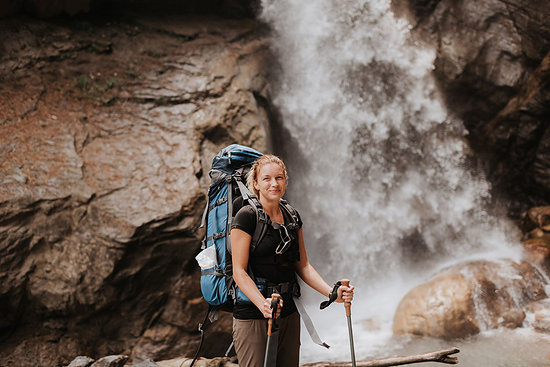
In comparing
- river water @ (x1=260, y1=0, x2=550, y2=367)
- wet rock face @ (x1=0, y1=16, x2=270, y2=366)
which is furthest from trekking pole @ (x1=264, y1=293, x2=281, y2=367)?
river water @ (x1=260, y1=0, x2=550, y2=367)

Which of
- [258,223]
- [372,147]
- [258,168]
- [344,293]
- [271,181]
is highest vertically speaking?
[372,147]

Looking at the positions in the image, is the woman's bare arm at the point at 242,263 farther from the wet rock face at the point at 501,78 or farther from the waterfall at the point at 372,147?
the wet rock face at the point at 501,78

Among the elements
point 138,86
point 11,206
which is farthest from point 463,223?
point 11,206

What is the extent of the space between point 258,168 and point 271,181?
0.13 m

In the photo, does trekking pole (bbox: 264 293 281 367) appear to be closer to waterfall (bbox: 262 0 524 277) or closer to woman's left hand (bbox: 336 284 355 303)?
woman's left hand (bbox: 336 284 355 303)

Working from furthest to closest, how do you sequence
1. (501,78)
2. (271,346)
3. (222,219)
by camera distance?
1. (501,78)
2. (222,219)
3. (271,346)

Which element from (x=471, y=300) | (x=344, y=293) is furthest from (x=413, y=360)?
(x=471, y=300)

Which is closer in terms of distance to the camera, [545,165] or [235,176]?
[235,176]

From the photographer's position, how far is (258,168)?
2.29m

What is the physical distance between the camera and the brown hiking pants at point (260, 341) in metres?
2.14

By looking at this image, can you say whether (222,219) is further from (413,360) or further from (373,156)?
(373,156)

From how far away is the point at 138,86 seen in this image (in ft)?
23.5

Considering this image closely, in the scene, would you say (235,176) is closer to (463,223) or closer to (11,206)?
(11,206)

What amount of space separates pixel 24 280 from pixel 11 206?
0.99 m
